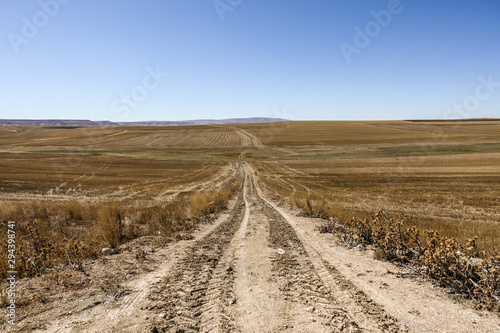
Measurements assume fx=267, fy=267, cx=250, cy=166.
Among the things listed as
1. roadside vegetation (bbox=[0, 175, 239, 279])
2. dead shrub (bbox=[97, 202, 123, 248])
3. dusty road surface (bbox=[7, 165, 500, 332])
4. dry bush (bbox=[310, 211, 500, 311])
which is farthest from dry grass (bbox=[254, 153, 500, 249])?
dead shrub (bbox=[97, 202, 123, 248])

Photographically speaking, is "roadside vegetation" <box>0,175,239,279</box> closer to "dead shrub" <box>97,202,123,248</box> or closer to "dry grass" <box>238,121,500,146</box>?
"dead shrub" <box>97,202,123,248</box>

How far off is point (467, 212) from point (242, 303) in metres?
19.0

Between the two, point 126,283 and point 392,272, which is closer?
point 126,283

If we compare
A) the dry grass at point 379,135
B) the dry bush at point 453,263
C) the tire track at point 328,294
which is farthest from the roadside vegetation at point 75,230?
the dry grass at point 379,135

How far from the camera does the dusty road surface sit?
13.0ft

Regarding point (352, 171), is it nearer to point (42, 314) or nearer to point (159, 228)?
point (159, 228)

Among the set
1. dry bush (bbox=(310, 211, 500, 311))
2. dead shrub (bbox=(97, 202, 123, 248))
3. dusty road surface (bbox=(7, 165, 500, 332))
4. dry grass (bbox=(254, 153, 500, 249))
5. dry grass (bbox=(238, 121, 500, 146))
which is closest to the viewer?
dusty road surface (bbox=(7, 165, 500, 332))

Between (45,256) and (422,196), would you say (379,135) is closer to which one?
(422,196)

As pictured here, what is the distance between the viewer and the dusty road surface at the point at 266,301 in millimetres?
3959

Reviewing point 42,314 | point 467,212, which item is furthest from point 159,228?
point 467,212

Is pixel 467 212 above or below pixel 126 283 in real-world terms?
below

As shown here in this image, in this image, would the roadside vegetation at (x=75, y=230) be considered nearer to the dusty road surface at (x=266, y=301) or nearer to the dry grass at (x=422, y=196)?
the dusty road surface at (x=266, y=301)

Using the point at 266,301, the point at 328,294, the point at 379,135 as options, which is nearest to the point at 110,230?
the point at 266,301

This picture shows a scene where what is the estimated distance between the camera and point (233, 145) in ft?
305
